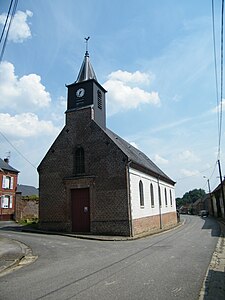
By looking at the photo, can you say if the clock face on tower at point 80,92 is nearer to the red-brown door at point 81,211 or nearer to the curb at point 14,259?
the red-brown door at point 81,211

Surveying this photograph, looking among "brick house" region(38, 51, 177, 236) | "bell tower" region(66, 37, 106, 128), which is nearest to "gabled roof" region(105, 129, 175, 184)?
"brick house" region(38, 51, 177, 236)

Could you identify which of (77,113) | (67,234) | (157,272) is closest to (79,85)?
(77,113)

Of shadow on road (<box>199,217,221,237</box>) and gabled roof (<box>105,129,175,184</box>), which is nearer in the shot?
shadow on road (<box>199,217,221,237</box>)

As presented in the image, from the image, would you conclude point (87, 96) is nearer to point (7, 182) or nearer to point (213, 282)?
point (213, 282)

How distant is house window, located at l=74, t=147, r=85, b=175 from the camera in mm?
20922

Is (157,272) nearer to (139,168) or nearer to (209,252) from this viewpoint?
(209,252)

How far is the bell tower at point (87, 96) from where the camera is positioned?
71.6 ft

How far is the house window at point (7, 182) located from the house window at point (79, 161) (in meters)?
19.4

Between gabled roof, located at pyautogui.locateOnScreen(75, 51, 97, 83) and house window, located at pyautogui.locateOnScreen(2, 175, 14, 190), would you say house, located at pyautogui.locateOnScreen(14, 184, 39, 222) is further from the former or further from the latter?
gabled roof, located at pyautogui.locateOnScreen(75, 51, 97, 83)

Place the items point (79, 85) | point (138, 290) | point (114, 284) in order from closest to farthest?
point (138, 290) → point (114, 284) → point (79, 85)

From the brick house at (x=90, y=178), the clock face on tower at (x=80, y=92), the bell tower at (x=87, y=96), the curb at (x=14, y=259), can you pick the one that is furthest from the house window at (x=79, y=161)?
the curb at (x=14, y=259)

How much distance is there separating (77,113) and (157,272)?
16.0 m

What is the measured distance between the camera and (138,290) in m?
6.06

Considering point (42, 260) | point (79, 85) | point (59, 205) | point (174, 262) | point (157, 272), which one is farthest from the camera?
point (79, 85)
